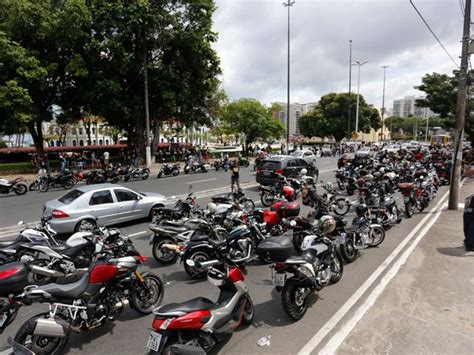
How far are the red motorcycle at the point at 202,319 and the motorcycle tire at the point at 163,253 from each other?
270 centimetres

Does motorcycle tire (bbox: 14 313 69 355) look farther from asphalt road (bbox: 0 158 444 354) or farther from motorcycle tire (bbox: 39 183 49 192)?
motorcycle tire (bbox: 39 183 49 192)

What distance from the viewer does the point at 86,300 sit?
4141mm

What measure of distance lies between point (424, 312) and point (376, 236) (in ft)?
11.2

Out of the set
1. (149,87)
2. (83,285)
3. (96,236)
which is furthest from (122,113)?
(83,285)

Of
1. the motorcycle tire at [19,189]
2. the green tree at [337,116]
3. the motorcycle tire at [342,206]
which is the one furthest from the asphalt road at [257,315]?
the green tree at [337,116]

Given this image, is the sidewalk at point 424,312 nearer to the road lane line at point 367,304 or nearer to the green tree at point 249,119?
the road lane line at point 367,304

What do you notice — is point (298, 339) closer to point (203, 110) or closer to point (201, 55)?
point (201, 55)

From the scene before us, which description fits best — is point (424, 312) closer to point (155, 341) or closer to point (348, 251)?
point (348, 251)

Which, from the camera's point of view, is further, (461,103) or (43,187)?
(43,187)

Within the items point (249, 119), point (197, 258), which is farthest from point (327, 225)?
point (249, 119)

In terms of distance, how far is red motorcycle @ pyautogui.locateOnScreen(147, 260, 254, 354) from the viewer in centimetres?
343

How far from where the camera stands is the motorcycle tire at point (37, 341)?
3.57m

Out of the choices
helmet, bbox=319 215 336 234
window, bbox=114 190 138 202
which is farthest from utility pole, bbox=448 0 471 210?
window, bbox=114 190 138 202

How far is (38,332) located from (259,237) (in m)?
4.45
